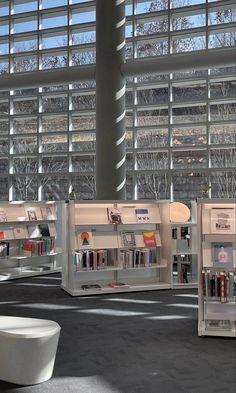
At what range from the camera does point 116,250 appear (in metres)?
7.74

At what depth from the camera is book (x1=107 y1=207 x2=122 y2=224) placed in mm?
7566

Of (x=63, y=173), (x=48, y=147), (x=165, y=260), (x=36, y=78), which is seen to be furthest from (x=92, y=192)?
(x=165, y=260)

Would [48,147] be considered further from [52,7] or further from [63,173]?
[52,7]

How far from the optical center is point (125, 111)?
1018 centimetres

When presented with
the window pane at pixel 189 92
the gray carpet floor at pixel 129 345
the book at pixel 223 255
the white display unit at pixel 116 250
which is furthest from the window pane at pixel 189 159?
the book at pixel 223 255

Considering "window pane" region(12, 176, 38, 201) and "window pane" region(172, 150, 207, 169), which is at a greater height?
"window pane" region(172, 150, 207, 169)

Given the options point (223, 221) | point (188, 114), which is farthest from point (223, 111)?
point (223, 221)

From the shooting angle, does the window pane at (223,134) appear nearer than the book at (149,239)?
No

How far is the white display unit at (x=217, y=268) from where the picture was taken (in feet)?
16.5

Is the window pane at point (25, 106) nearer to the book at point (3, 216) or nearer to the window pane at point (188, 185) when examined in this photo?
the book at point (3, 216)

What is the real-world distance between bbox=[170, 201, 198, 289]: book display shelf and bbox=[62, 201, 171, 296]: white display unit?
16 centimetres

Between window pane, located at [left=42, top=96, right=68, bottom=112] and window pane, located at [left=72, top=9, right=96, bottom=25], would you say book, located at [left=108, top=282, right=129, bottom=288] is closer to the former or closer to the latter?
window pane, located at [left=42, top=96, right=68, bottom=112]

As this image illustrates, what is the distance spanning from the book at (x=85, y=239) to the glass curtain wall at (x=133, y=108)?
311 centimetres

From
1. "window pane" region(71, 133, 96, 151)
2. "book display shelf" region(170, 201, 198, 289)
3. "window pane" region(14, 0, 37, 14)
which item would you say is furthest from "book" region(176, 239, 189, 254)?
"window pane" region(14, 0, 37, 14)
